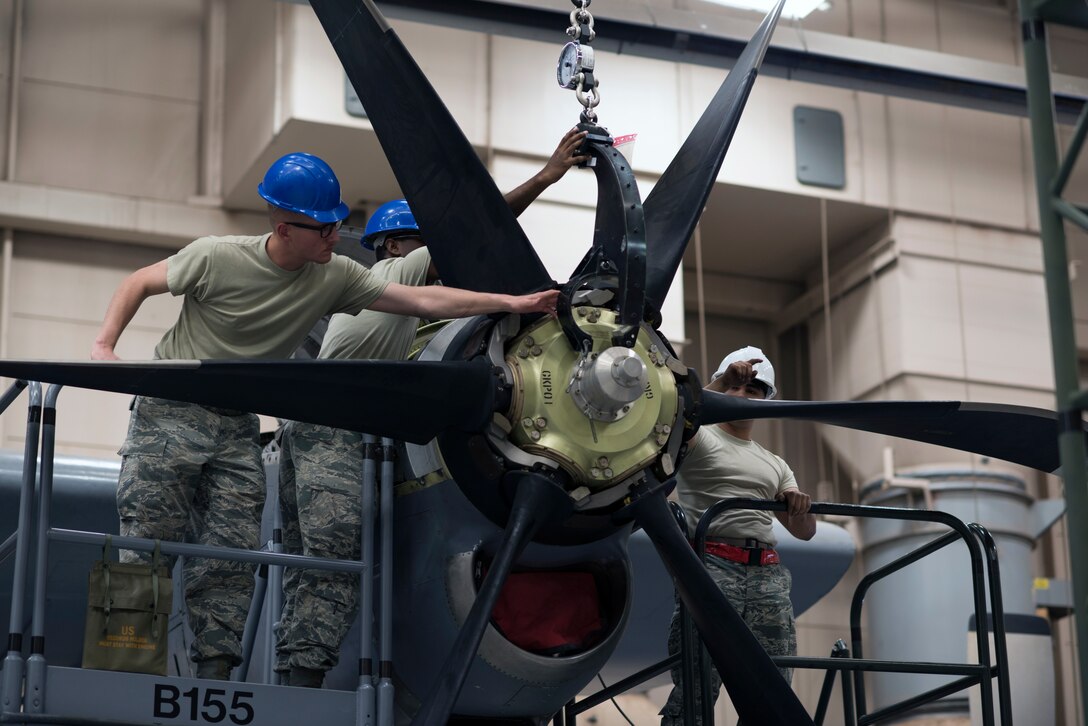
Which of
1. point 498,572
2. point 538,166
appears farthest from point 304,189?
point 538,166

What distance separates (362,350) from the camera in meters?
6.19

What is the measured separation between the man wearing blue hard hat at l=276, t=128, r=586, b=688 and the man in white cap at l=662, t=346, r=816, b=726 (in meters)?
1.52

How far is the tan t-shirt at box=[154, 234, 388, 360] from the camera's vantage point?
223 inches

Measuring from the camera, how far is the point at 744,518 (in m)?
7.00

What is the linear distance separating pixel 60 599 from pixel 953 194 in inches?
471

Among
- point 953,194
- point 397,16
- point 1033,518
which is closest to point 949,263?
point 953,194

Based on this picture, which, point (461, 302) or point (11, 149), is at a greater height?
point (11, 149)

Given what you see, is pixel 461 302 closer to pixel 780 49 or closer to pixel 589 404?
pixel 589 404

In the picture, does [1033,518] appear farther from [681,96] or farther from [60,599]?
[60,599]

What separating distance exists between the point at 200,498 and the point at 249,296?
2.64ft

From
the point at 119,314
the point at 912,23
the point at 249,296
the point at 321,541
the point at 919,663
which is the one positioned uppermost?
the point at 912,23

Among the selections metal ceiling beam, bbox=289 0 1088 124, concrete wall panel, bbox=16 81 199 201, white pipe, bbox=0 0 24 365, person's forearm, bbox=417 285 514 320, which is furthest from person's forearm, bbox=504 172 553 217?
concrete wall panel, bbox=16 81 199 201

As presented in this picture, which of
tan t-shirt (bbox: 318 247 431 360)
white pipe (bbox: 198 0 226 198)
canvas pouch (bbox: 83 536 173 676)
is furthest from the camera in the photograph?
white pipe (bbox: 198 0 226 198)

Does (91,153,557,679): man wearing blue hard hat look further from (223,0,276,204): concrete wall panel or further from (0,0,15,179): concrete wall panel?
(0,0,15,179): concrete wall panel
